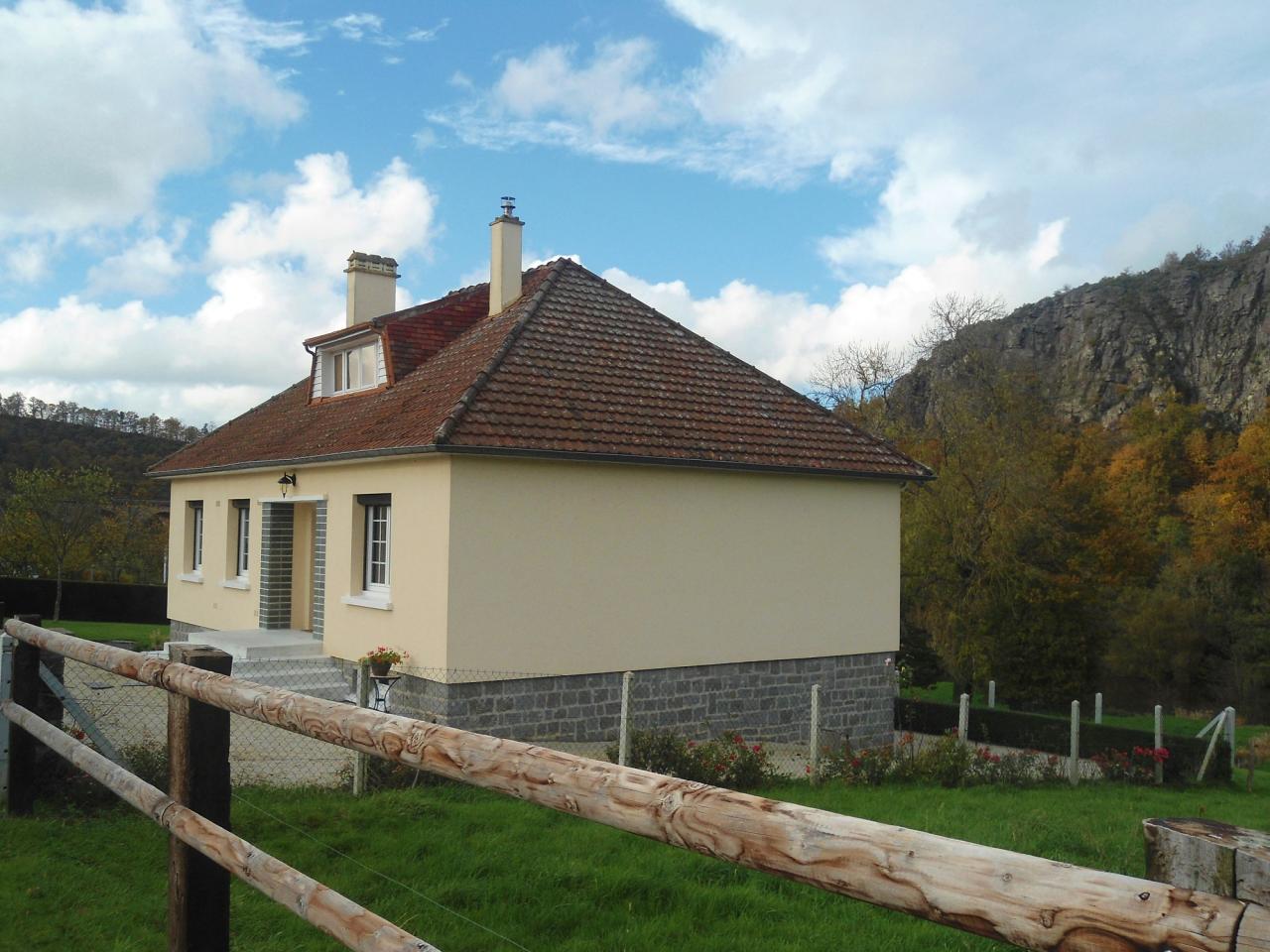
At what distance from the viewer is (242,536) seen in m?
19.4

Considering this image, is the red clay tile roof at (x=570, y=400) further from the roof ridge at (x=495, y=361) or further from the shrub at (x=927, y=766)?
the shrub at (x=927, y=766)

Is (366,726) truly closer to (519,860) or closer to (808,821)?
(808,821)

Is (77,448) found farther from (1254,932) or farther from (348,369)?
(1254,932)

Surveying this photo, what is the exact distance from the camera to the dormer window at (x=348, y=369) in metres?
17.3

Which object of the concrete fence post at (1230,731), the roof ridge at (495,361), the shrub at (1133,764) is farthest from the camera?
the concrete fence post at (1230,731)

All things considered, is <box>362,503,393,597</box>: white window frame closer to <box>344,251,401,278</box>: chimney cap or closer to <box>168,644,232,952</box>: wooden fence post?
<box>344,251,401,278</box>: chimney cap

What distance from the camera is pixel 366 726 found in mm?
3025

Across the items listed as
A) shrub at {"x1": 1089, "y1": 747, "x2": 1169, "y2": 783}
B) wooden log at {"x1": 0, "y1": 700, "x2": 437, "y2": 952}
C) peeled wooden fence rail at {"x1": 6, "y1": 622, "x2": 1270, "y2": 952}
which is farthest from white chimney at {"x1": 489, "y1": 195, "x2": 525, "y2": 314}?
peeled wooden fence rail at {"x1": 6, "y1": 622, "x2": 1270, "y2": 952}

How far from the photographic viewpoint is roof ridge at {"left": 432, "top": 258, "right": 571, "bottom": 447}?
12477 mm

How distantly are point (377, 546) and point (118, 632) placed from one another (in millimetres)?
16152

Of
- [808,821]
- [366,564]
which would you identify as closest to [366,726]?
[808,821]

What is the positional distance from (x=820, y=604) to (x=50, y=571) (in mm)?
28324

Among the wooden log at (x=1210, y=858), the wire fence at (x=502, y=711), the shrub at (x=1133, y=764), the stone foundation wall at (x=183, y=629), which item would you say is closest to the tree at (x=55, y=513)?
the stone foundation wall at (x=183, y=629)

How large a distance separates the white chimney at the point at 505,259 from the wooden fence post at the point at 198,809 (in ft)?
45.7
